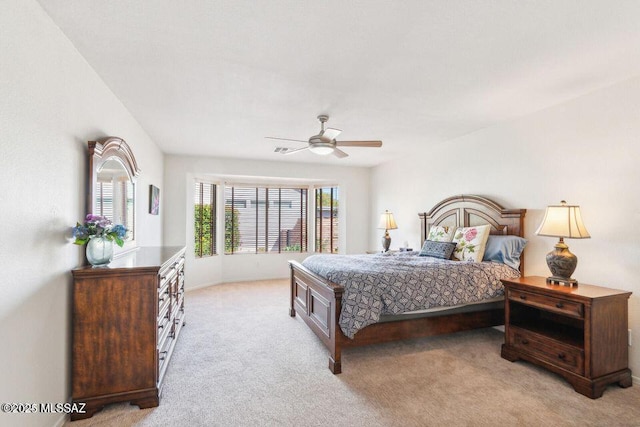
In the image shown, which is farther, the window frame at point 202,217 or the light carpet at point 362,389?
the window frame at point 202,217

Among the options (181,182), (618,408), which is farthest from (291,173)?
(618,408)

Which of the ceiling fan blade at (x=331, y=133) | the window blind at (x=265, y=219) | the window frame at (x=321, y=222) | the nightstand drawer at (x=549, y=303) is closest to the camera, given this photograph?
the nightstand drawer at (x=549, y=303)

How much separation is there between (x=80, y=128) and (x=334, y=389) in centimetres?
268

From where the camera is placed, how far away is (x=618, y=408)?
221 cm

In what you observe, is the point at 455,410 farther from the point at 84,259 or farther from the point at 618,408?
the point at 84,259

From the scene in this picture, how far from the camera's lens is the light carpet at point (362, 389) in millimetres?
2074

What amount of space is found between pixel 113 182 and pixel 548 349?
4.02m

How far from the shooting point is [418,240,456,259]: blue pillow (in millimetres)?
3889

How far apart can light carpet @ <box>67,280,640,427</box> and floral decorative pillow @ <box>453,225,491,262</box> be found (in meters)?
0.89

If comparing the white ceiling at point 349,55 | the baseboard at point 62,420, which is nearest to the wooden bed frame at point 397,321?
the white ceiling at point 349,55

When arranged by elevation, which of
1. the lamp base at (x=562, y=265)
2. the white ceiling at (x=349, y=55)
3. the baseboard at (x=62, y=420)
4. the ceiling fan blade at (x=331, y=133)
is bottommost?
the baseboard at (x=62, y=420)

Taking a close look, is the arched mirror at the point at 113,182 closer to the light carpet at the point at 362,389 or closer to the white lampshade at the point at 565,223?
the light carpet at the point at 362,389

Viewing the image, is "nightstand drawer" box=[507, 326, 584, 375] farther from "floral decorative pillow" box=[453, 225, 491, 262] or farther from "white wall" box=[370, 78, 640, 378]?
"floral decorative pillow" box=[453, 225, 491, 262]

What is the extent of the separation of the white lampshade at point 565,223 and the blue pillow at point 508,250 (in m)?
0.65
